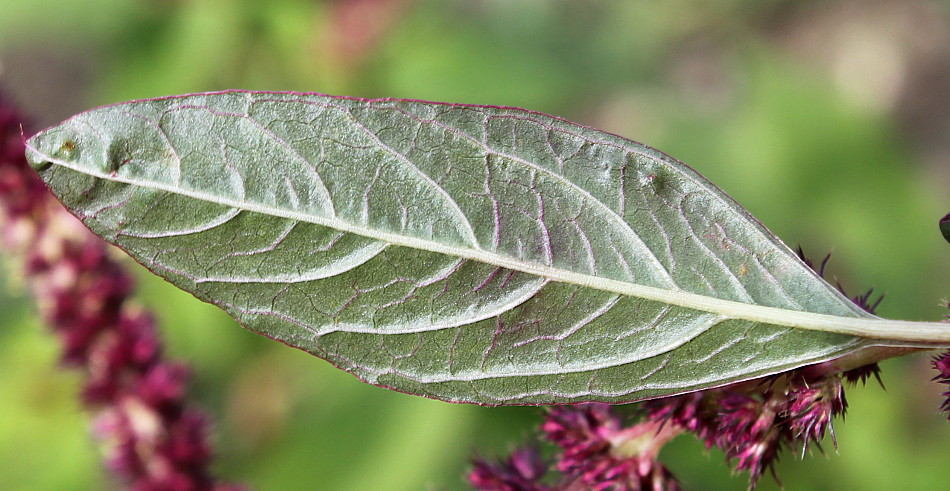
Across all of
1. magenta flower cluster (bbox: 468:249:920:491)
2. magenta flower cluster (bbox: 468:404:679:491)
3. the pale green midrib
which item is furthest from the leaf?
magenta flower cluster (bbox: 468:404:679:491)

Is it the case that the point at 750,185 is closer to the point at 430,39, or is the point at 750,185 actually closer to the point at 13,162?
the point at 430,39

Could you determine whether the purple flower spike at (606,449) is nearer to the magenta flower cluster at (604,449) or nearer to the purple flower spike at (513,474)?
the magenta flower cluster at (604,449)

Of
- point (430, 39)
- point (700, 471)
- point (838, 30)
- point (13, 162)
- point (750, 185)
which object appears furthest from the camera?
point (838, 30)

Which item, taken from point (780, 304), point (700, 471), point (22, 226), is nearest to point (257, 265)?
point (780, 304)

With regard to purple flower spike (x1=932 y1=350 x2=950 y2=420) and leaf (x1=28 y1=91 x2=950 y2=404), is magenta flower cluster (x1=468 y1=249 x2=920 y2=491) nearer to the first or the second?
purple flower spike (x1=932 y1=350 x2=950 y2=420)

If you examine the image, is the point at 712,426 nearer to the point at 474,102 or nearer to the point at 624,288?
the point at 624,288

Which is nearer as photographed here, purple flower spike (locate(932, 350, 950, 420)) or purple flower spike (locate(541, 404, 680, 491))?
purple flower spike (locate(932, 350, 950, 420))

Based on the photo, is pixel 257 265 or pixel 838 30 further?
pixel 838 30
